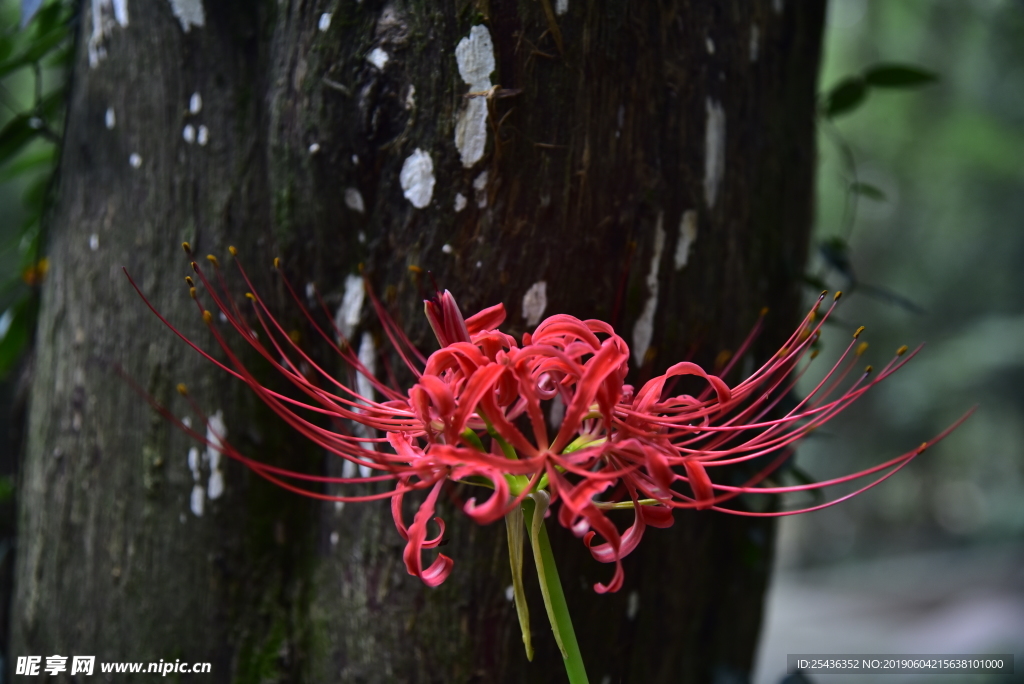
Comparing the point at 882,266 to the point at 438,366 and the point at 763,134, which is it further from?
the point at 438,366

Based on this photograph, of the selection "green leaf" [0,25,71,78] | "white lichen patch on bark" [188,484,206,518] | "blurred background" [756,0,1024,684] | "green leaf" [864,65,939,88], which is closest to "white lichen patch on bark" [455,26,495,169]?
"white lichen patch on bark" [188,484,206,518]

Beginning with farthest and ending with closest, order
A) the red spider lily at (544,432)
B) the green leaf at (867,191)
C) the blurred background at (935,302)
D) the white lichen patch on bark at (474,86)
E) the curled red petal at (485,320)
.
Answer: the blurred background at (935,302)
the green leaf at (867,191)
the white lichen patch on bark at (474,86)
the curled red petal at (485,320)
the red spider lily at (544,432)

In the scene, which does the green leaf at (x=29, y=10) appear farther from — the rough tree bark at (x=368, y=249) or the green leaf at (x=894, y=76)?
the green leaf at (x=894, y=76)

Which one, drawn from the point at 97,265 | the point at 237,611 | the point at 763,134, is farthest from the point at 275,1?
the point at 237,611

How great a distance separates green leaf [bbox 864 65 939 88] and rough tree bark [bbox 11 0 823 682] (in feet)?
1.45

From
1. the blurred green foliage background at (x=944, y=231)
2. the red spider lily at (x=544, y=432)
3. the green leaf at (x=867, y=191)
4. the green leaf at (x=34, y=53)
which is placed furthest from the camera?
the blurred green foliage background at (x=944, y=231)

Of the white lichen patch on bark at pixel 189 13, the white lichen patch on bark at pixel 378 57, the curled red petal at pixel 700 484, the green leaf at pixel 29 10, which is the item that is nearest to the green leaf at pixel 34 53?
the green leaf at pixel 29 10

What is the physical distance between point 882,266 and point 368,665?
7.18m

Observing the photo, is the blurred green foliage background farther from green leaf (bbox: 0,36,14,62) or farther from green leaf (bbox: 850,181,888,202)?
green leaf (bbox: 0,36,14,62)

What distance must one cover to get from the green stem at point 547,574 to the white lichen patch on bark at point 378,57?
0.63 meters

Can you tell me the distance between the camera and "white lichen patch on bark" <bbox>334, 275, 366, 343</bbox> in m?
0.95

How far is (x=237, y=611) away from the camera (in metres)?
1.02

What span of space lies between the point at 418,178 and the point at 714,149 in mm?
465

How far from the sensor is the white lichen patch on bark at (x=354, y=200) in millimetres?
941
